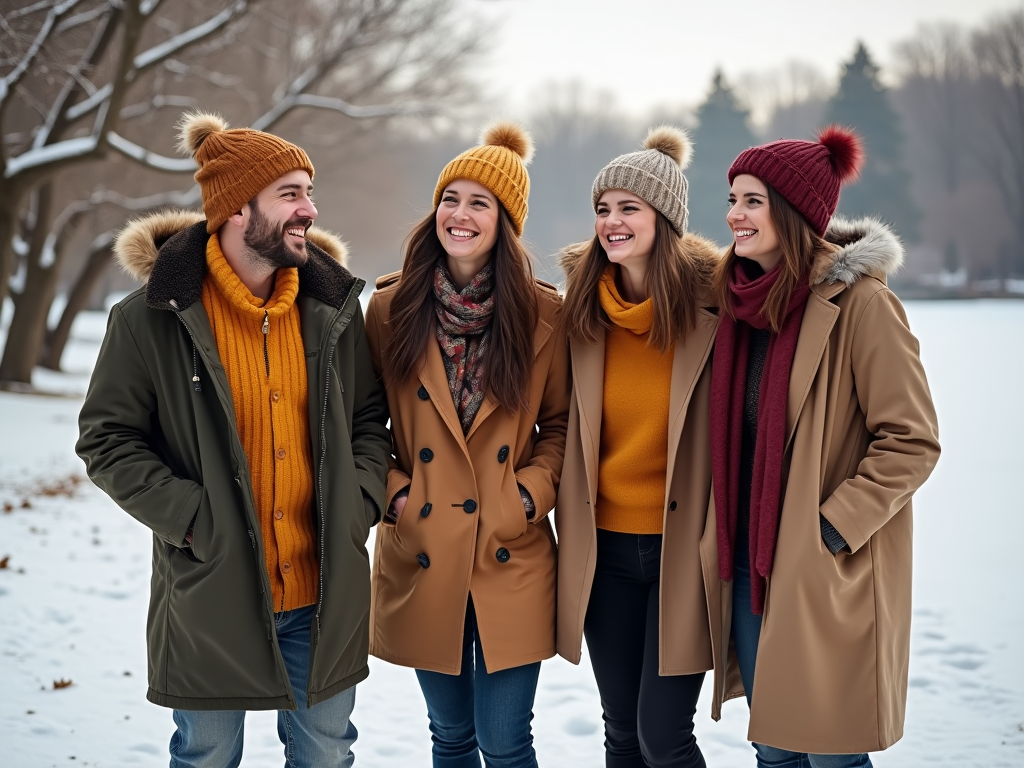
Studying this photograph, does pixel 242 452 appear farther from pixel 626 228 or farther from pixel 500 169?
pixel 626 228

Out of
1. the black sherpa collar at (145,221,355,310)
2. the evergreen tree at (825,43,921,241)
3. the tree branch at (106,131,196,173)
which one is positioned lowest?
the black sherpa collar at (145,221,355,310)

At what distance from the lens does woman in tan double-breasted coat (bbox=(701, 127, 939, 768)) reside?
2877 mm

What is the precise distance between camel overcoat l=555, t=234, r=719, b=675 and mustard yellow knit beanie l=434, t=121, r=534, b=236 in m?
0.60

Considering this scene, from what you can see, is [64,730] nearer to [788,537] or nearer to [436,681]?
[436,681]

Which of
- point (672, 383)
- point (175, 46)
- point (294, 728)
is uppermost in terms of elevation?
point (175, 46)

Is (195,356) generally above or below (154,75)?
below

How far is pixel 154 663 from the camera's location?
115 inches

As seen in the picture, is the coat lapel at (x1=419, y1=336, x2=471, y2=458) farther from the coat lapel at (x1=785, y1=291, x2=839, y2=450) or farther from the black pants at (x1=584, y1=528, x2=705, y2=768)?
the coat lapel at (x1=785, y1=291, x2=839, y2=450)

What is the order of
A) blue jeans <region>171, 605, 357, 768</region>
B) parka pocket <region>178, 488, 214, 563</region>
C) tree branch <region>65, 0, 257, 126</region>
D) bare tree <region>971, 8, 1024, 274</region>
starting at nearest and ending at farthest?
parka pocket <region>178, 488, 214, 563</region>
blue jeans <region>171, 605, 357, 768</region>
tree branch <region>65, 0, 257, 126</region>
bare tree <region>971, 8, 1024, 274</region>

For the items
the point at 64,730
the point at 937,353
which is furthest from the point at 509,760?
the point at 937,353

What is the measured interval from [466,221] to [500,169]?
0.26 meters

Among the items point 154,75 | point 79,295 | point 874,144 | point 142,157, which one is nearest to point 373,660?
point 142,157

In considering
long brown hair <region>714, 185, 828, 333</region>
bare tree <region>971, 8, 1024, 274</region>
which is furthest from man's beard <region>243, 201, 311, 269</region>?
bare tree <region>971, 8, 1024, 274</region>

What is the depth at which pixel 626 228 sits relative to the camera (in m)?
3.34
